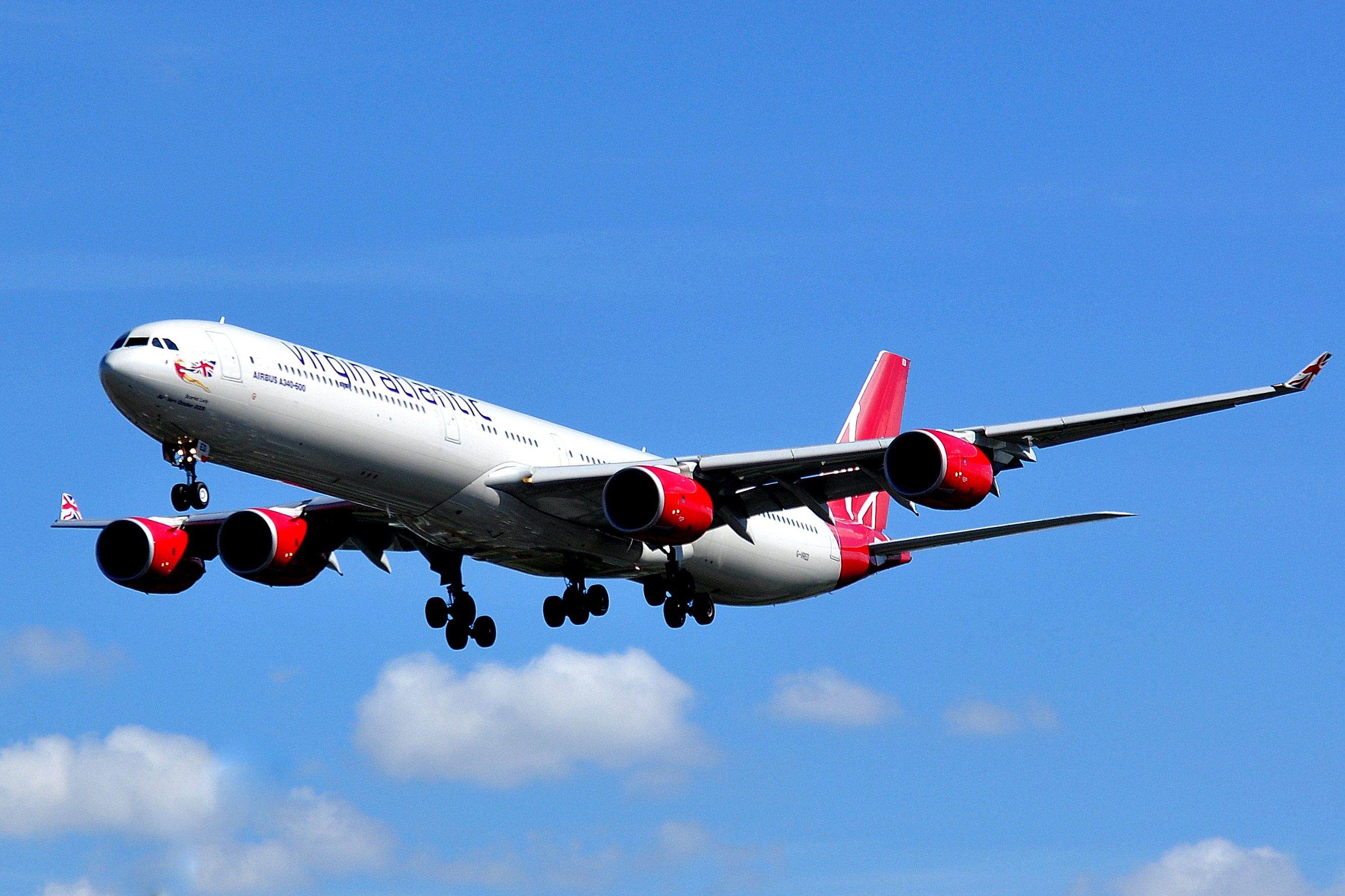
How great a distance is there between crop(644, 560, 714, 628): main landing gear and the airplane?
0.16ft

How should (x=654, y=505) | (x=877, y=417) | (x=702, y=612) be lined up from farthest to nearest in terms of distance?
(x=877, y=417)
(x=702, y=612)
(x=654, y=505)

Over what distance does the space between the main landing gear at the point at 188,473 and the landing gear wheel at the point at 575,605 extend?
38.5 feet

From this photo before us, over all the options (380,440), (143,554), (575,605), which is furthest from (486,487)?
(143,554)

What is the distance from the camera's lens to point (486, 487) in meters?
39.1

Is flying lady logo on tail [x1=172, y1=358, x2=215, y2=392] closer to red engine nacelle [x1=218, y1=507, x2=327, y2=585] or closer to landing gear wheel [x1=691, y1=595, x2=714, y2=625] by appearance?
red engine nacelle [x1=218, y1=507, x2=327, y2=585]

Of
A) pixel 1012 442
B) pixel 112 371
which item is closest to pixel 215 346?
pixel 112 371

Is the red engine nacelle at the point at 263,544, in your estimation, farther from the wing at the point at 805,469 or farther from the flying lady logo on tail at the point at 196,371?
the flying lady logo on tail at the point at 196,371

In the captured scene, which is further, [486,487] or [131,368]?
[486,487]

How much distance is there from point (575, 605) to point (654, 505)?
20.6ft

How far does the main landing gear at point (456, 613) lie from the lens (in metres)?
45.8

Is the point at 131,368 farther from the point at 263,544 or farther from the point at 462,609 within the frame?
the point at 462,609

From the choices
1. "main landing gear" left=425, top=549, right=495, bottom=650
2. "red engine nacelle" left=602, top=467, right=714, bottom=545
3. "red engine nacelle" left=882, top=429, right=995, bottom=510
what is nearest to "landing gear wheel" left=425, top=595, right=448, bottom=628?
"main landing gear" left=425, top=549, right=495, bottom=650

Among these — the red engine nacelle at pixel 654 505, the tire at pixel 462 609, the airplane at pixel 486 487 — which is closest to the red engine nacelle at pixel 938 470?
the airplane at pixel 486 487

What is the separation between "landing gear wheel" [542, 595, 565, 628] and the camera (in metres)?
44.7
